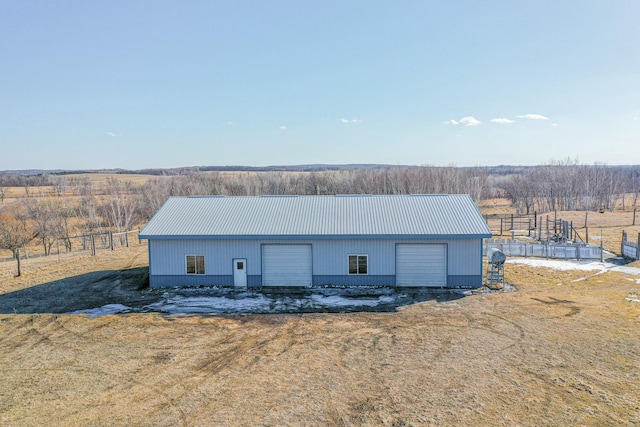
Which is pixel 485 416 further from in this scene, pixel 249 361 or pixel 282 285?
pixel 282 285

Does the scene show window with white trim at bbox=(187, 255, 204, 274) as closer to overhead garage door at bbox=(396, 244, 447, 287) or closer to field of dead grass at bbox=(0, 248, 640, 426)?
field of dead grass at bbox=(0, 248, 640, 426)

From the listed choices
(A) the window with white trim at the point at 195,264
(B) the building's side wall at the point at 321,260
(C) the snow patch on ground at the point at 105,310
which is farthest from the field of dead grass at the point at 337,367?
(A) the window with white trim at the point at 195,264

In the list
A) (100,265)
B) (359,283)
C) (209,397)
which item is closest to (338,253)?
(359,283)

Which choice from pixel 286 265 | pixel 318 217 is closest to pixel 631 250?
pixel 318 217

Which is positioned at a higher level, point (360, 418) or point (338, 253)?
point (338, 253)

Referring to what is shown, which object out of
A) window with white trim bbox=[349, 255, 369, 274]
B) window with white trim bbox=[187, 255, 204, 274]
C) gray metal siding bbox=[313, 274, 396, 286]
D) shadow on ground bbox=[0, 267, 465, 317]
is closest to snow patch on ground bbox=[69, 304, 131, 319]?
shadow on ground bbox=[0, 267, 465, 317]

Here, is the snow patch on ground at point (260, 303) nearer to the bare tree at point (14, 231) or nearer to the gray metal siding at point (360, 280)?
the gray metal siding at point (360, 280)

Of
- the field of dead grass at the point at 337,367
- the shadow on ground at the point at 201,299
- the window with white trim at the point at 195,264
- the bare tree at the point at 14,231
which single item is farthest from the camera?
the bare tree at the point at 14,231

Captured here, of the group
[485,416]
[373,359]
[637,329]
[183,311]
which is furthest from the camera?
[183,311]

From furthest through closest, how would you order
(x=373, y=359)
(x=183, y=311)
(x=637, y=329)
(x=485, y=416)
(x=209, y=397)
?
(x=183, y=311), (x=637, y=329), (x=373, y=359), (x=209, y=397), (x=485, y=416)
